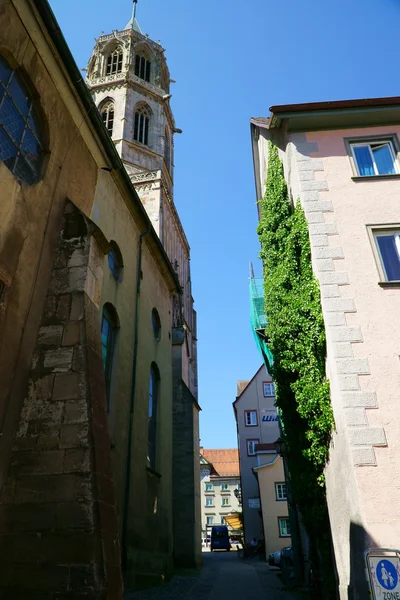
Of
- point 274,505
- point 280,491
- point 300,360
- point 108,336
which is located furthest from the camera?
point 280,491

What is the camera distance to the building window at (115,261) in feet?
39.7

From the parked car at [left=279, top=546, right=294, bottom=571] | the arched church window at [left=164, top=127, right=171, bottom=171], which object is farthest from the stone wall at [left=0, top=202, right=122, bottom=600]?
the arched church window at [left=164, top=127, right=171, bottom=171]

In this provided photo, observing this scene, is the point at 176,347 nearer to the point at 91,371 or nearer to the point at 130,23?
the point at 91,371

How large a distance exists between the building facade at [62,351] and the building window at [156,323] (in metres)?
2.95

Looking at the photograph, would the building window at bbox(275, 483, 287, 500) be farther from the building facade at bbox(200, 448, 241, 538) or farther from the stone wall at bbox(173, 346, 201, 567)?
the building facade at bbox(200, 448, 241, 538)

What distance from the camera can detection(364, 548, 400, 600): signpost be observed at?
5191 mm

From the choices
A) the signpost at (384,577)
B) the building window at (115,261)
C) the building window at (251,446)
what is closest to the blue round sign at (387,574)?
the signpost at (384,577)

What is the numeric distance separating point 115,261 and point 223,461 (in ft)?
192

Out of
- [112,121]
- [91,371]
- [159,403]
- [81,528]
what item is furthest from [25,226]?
[112,121]

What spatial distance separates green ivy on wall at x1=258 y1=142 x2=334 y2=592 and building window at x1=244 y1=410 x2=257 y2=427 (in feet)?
91.6

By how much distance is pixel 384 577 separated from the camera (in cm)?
534

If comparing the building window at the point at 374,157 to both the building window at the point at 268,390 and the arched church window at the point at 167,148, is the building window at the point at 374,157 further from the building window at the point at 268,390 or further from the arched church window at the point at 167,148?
the building window at the point at 268,390

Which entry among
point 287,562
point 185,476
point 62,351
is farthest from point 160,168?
point 62,351

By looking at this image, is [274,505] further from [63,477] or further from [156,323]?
[63,477]
